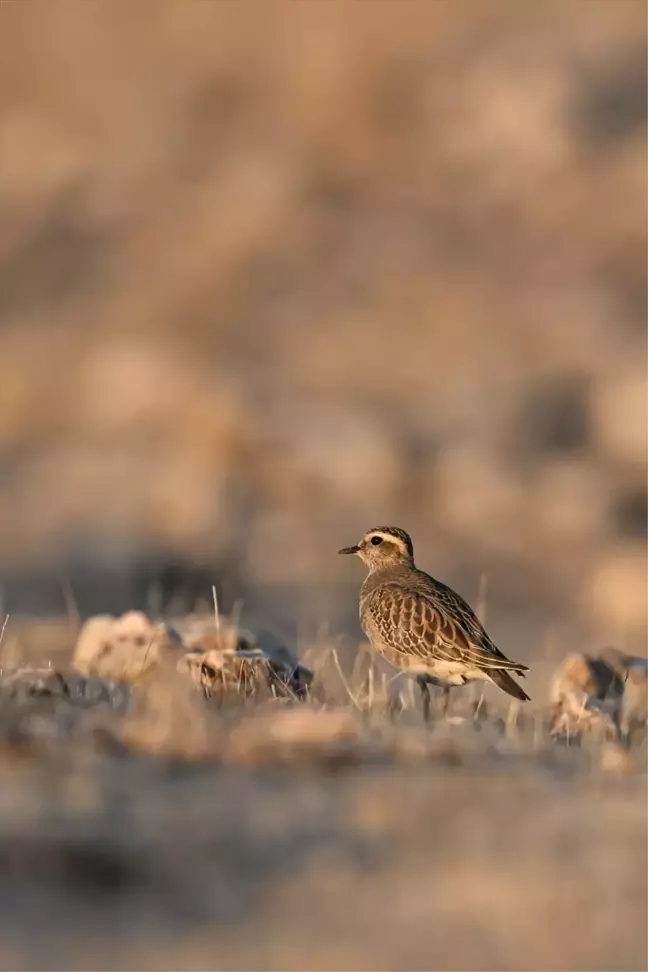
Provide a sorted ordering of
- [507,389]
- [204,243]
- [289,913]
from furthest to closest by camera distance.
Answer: [204,243] < [507,389] < [289,913]

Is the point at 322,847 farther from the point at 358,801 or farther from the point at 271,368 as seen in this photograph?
the point at 271,368

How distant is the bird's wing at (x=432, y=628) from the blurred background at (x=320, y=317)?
471 centimetres

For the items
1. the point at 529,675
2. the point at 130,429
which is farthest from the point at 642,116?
the point at 529,675

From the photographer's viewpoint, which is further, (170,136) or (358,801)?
(170,136)

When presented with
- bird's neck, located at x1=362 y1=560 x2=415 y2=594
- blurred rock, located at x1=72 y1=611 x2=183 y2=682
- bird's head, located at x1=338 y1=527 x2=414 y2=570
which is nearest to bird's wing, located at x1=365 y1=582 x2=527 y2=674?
bird's neck, located at x1=362 y1=560 x2=415 y2=594

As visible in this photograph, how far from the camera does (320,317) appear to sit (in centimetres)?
3191

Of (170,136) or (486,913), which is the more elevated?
(170,136)

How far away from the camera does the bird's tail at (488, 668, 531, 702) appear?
9625 mm

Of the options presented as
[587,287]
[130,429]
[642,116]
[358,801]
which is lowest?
[358,801]

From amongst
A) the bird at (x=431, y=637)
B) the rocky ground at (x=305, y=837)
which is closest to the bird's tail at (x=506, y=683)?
the bird at (x=431, y=637)

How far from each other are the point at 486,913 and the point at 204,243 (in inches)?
1201

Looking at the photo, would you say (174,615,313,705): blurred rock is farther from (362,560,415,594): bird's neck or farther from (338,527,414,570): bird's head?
(338,527,414,570): bird's head

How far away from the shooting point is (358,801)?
6.80m

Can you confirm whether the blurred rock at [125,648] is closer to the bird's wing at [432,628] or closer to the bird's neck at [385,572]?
the bird's wing at [432,628]
